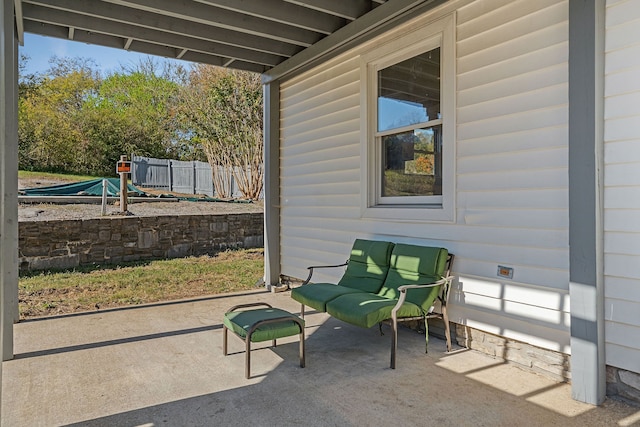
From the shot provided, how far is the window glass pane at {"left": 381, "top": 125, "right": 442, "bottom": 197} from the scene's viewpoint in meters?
4.03

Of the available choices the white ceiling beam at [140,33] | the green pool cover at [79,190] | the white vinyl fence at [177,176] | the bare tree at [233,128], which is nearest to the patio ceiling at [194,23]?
the white ceiling beam at [140,33]

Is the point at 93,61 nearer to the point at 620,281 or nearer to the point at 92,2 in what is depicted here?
the point at 92,2

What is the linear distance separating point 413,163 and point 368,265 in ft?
3.79

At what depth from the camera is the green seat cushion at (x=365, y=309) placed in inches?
128

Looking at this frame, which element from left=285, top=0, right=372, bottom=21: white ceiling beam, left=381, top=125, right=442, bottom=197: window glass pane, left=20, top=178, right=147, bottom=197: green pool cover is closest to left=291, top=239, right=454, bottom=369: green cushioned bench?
left=381, top=125, right=442, bottom=197: window glass pane

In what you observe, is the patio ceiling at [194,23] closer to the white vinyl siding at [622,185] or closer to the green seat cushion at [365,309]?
the white vinyl siding at [622,185]

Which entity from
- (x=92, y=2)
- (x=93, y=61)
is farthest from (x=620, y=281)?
(x=93, y=61)

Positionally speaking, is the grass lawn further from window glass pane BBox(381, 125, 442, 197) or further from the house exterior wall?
the house exterior wall

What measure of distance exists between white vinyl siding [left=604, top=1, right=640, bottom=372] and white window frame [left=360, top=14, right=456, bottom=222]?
127 cm

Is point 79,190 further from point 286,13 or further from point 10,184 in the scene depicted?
point 286,13

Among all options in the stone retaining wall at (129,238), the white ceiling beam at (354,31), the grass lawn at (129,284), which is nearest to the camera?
the white ceiling beam at (354,31)

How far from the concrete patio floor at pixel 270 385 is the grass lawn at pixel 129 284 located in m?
1.42

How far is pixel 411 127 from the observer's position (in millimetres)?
4262

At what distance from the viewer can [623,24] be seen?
2594 millimetres
